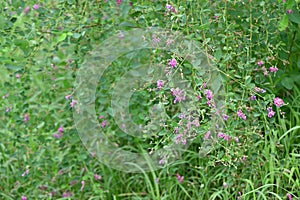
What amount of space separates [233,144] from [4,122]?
Answer: 60.7 inches

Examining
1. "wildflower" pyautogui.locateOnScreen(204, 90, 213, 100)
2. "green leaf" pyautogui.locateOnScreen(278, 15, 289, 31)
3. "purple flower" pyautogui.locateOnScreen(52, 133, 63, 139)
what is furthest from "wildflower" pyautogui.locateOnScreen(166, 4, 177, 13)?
"purple flower" pyautogui.locateOnScreen(52, 133, 63, 139)

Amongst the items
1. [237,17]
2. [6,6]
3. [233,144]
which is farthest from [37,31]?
[233,144]

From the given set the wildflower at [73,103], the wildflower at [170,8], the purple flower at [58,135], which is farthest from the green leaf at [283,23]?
the purple flower at [58,135]

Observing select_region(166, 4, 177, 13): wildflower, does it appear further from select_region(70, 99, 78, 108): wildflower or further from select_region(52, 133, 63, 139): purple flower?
select_region(52, 133, 63, 139): purple flower

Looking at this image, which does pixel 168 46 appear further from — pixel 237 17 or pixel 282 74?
pixel 282 74

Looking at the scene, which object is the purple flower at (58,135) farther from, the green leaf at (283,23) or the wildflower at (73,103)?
the green leaf at (283,23)

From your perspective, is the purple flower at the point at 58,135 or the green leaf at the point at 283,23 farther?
the purple flower at the point at 58,135

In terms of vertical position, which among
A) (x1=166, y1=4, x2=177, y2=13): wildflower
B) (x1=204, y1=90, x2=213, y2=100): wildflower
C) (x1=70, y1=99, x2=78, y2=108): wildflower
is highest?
(x1=166, y1=4, x2=177, y2=13): wildflower

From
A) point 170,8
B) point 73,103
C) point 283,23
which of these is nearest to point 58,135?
point 73,103

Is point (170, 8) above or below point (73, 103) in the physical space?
above

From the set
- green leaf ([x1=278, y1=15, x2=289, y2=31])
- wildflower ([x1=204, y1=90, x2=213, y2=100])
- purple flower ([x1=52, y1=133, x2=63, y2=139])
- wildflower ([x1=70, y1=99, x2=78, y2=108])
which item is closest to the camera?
wildflower ([x1=204, y1=90, x2=213, y2=100])

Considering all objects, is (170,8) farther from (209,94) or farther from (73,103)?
(73,103)

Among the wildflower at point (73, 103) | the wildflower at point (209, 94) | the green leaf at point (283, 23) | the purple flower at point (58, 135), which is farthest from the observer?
the purple flower at point (58, 135)

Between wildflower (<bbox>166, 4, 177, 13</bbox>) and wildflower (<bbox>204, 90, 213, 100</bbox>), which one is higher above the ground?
wildflower (<bbox>166, 4, 177, 13</bbox>)
